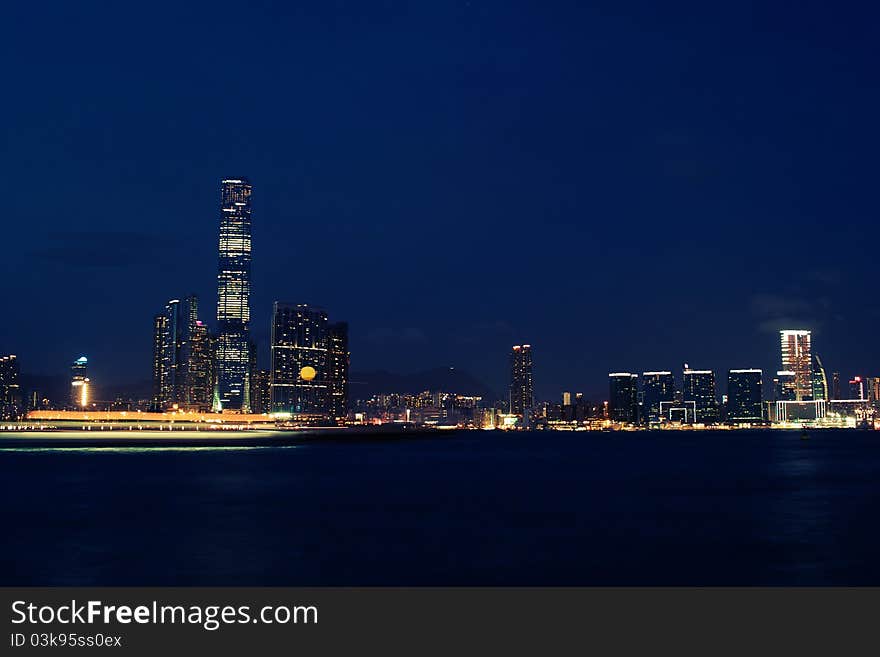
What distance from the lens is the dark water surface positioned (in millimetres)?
26797

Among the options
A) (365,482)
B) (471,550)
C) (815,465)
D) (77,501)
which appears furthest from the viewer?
(815,465)

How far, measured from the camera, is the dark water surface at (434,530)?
26.8m

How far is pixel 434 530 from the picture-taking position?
1478 inches

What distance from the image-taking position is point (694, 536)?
3506 cm
